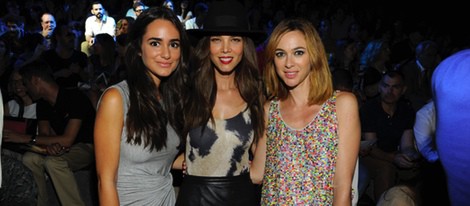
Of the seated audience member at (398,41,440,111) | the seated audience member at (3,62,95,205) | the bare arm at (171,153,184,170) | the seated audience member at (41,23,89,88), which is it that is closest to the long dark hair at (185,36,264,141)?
the bare arm at (171,153,184,170)

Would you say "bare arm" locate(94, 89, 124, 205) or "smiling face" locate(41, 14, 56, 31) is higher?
→ "smiling face" locate(41, 14, 56, 31)

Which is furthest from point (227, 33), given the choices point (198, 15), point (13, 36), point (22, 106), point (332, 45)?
point (332, 45)

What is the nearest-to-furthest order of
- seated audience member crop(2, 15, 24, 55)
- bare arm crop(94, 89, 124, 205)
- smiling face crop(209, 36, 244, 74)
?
bare arm crop(94, 89, 124, 205) < smiling face crop(209, 36, 244, 74) < seated audience member crop(2, 15, 24, 55)

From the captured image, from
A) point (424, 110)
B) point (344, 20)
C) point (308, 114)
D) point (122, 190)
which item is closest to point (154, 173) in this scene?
point (122, 190)

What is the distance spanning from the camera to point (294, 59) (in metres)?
3.01

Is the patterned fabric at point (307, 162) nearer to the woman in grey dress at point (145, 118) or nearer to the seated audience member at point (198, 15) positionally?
the woman in grey dress at point (145, 118)

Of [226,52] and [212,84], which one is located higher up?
[226,52]

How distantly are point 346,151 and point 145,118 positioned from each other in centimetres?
103

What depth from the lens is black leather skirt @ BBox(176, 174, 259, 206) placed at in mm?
3307

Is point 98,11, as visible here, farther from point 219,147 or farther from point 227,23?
point 219,147

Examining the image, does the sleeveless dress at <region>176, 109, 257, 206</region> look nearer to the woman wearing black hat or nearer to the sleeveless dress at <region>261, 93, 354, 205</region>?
the woman wearing black hat

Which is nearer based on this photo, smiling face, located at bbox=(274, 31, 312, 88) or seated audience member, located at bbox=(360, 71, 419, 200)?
smiling face, located at bbox=(274, 31, 312, 88)

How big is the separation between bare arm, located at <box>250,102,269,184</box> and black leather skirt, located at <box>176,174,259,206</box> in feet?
0.19

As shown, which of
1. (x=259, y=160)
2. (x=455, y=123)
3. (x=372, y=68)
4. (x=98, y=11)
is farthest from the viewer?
(x=98, y=11)
